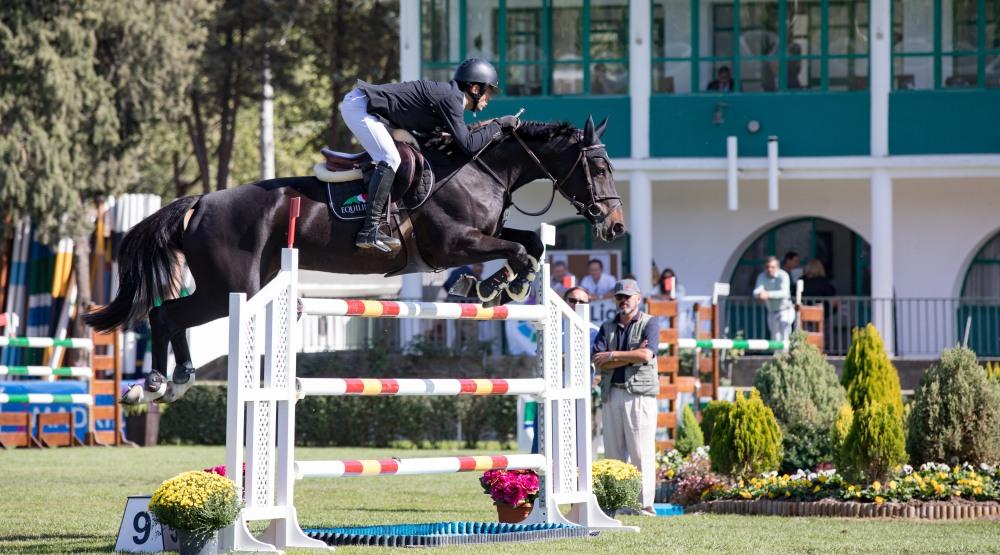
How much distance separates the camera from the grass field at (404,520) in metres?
8.88

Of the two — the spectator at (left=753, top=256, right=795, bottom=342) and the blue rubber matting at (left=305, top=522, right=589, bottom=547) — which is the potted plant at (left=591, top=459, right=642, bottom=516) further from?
the spectator at (left=753, top=256, right=795, bottom=342)

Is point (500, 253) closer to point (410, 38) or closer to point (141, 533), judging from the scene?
point (141, 533)

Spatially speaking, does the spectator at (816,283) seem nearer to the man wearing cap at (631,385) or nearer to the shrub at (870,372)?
the shrub at (870,372)

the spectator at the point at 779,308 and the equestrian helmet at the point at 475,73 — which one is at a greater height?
the equestrian helmet at the point at 475,73

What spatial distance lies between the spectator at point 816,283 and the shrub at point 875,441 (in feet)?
46.2

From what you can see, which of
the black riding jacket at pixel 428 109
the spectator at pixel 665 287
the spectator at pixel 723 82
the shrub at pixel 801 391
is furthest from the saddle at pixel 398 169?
the spectator at pixel 723 82

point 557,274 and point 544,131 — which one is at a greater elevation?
point 544,131

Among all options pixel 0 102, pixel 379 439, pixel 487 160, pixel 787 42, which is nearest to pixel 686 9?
pixel 787 42

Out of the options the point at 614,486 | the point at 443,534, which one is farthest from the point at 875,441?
the point at 443,534

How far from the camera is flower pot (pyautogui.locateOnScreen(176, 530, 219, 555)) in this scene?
7.96 m

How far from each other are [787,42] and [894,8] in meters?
1.98

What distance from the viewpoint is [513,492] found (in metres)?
10.0

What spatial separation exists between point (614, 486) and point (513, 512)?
0.70 meters

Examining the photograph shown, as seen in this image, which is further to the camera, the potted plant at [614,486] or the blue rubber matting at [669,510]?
the blue rubber matting at [669,510]
